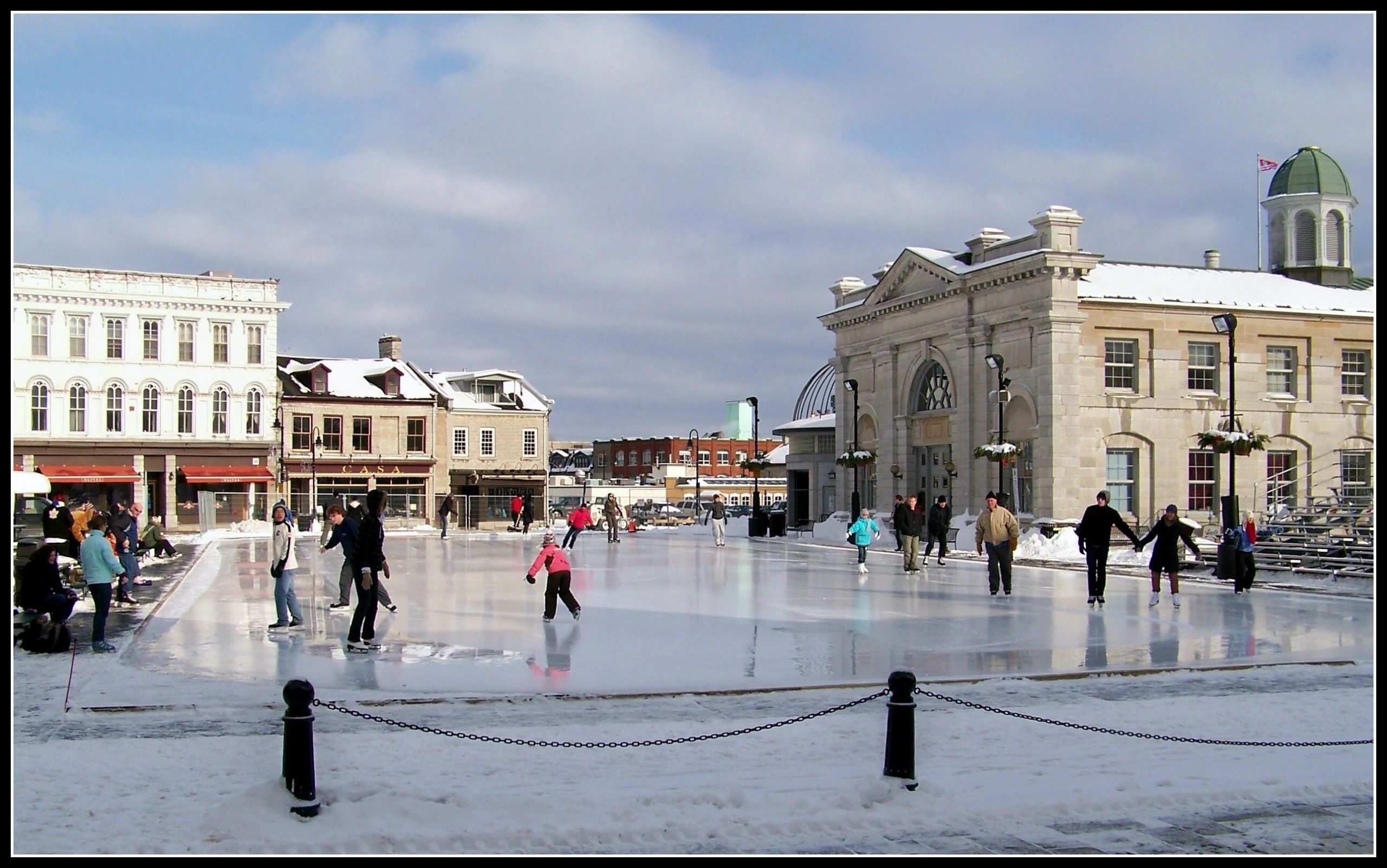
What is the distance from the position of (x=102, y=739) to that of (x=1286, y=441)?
3871 cm

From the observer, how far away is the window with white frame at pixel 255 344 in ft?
190

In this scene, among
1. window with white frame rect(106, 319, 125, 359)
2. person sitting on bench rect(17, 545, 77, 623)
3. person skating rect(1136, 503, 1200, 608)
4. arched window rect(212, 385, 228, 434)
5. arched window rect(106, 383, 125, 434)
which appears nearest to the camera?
person sitting on bench rect(17, 545, 77, 623)

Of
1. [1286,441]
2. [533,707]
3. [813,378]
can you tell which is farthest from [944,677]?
[813,378]

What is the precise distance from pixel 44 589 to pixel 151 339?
150ft

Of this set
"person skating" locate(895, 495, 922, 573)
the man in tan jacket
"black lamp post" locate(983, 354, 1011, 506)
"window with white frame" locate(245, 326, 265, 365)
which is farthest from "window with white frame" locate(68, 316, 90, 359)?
the man in tan jacket

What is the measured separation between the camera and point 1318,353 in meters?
40.9

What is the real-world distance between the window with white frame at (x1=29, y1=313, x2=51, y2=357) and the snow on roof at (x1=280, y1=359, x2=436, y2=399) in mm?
10545

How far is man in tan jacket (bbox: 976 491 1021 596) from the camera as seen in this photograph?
21.1 m

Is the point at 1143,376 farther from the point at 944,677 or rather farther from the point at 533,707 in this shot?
the point at 533,707

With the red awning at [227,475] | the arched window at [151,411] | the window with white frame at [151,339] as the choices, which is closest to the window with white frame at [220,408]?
the red awning at [227,475]

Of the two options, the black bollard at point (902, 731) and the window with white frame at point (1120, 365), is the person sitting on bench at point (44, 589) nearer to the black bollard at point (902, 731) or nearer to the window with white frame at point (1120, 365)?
the black bollard at point (902, 731)

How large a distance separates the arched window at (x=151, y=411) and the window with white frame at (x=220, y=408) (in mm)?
2363

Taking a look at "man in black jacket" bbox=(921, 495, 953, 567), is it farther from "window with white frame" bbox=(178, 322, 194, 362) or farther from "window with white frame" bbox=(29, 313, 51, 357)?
"window with white frame" bbox=(29, 313, 51, 357)

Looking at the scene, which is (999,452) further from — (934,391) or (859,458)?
(859,458)
